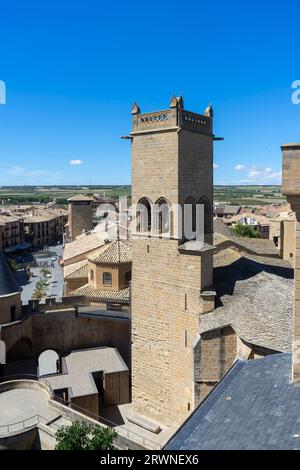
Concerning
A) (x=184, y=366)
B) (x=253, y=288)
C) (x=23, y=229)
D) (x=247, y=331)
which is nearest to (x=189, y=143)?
(x=253, y=288)

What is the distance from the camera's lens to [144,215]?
19.5 m

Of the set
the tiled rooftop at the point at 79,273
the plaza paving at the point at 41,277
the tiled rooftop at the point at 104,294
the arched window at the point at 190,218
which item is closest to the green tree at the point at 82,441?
the arched window at the point at 190,218

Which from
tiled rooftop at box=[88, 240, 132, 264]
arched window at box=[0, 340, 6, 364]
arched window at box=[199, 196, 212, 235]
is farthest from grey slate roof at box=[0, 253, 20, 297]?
arched window at box=[199, 196, 212, 235]

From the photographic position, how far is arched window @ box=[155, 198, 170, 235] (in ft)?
61.4

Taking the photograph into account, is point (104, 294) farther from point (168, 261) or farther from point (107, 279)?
point (168, 261)

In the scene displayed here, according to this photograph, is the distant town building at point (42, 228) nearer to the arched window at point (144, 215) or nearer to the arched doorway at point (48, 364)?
the arched doorway at point (48, 364)

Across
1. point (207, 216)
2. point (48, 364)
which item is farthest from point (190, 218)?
point (48, 364)

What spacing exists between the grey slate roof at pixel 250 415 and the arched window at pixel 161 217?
913cm

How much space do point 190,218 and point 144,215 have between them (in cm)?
223

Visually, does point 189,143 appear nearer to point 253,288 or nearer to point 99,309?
point 253,288

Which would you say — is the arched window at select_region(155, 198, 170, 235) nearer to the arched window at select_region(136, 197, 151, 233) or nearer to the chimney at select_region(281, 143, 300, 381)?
the arched window at select_region(136, 197, 151, 233)

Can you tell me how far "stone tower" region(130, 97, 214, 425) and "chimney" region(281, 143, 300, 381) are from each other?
776 cm

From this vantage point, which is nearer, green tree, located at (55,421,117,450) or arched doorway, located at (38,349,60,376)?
green tree, located at (55,421,117,450)

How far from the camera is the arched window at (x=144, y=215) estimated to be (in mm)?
19469
